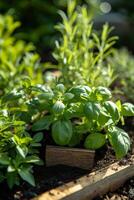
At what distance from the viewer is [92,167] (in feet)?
5.32

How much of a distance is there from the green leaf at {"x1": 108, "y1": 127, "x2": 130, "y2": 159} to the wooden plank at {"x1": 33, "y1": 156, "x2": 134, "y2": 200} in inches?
3.1

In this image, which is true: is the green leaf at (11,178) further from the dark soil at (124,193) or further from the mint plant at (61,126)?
the dark soil at (124,193)

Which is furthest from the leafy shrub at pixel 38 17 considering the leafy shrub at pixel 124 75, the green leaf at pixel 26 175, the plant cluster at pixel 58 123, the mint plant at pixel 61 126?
the green leaf at pixel 26 175

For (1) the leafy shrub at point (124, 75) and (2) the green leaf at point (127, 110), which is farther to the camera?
(1) the leafy shrub at point (124, 75)

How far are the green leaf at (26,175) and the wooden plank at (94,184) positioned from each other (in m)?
0.07

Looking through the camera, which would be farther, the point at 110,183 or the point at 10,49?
the point at 10,49

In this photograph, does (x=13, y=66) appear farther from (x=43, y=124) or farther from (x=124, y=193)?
(x=124, y=193)

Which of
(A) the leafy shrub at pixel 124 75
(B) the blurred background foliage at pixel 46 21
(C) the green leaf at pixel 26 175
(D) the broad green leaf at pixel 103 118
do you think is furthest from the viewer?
A: (B) the blurred background foliage at pixel 46 21

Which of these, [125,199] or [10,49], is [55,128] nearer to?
[125,199]

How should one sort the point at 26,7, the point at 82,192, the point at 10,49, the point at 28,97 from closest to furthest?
1. the point at 82,192
2. the point at 28,97
3. the point at 10,49
4. the point at 26,7

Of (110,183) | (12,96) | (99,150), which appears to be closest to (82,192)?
(110,183)

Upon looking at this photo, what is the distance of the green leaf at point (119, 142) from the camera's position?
153cm

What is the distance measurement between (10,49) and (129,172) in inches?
46.7

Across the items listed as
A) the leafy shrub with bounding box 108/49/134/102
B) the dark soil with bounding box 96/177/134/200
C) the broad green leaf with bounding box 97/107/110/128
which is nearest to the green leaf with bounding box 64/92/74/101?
the broad green leaf with bounding box 97/107/110/128
